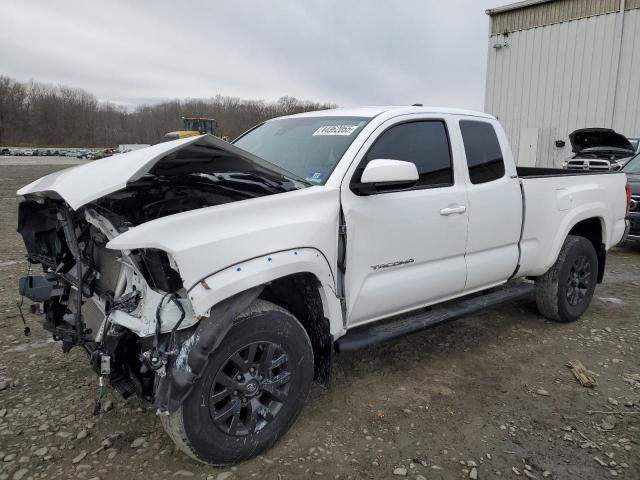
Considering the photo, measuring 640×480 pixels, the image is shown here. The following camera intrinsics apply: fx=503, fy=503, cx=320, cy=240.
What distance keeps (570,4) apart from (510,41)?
2.17m

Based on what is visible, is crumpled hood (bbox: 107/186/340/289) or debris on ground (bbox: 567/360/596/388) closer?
crumpled hood (bbox: 107/186/340/289)

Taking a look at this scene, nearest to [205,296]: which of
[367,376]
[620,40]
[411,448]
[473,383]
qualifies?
[411,448]

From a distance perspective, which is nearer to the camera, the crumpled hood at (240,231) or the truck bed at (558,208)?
the crumpled hood at (240,231)

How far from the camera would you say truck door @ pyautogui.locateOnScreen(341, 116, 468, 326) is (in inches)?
118

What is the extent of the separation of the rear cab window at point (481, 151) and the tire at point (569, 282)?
4.14 ft

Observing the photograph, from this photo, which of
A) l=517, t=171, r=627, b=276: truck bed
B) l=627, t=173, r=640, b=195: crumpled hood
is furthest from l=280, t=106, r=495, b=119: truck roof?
l=627, t=173, r=640, b=195: crumpled hood

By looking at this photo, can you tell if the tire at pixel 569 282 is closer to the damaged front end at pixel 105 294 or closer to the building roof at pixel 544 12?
the damaged front end at pixel 105 294

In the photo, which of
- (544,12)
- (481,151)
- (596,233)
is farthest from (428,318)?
(544,12)

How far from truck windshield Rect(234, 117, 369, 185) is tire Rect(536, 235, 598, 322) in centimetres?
252

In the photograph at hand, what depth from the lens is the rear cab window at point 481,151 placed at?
378cm

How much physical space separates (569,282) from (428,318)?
79.1 inches

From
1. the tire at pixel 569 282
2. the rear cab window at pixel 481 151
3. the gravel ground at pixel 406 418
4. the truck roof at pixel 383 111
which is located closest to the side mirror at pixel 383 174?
the truck roof at pixel 383 111

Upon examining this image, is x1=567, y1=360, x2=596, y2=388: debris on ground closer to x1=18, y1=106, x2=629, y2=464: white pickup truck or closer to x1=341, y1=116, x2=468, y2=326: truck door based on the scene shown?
x1=18, y1=106, x2=629, y2=464: white pickup truck

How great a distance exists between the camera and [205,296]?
229 centimetres
